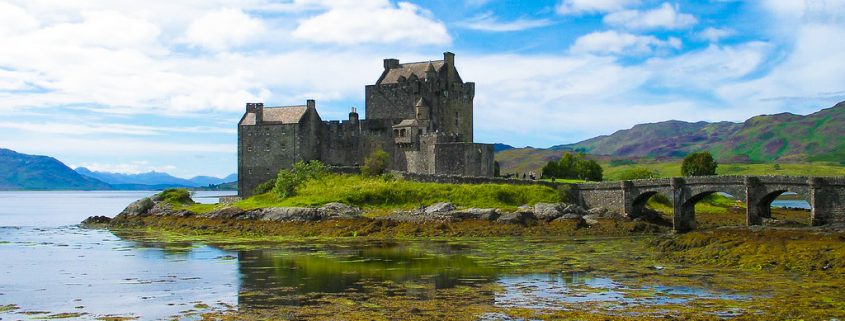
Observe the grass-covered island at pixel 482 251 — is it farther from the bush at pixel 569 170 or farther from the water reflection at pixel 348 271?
the bush at pixel 569 170

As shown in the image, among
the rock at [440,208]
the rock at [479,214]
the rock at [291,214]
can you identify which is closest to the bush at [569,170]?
the rock at [440,208]

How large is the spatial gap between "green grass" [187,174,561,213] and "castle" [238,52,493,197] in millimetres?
6786

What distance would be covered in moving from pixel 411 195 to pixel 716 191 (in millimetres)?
19842

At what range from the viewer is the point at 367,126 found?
70.0m

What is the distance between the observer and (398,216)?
5528cm

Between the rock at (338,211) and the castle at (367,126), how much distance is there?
36.1 ft

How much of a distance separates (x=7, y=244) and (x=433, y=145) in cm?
2959

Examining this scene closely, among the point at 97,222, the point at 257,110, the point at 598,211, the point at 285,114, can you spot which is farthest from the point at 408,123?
the point at 97,222

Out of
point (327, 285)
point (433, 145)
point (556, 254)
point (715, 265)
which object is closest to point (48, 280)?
point (327, 285)

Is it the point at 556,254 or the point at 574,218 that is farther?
the point at 574,218

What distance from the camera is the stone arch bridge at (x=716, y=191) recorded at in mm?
46969

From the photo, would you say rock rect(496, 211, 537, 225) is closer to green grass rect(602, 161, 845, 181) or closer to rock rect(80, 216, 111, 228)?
rock rect(80, 216, 111, 228)

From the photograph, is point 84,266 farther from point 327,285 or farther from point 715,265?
point 715,265

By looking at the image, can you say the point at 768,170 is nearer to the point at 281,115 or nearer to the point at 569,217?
the point at 281,115
